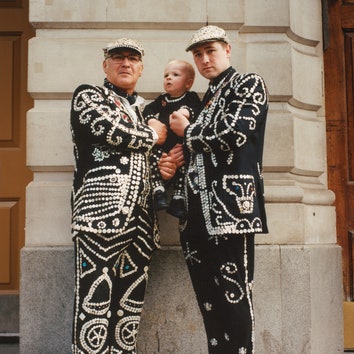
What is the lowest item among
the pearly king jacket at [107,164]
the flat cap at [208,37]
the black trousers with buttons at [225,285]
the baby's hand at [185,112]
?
Answer: the black trousers with buttons at [225,285]

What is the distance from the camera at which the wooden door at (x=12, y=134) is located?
16.7 feet

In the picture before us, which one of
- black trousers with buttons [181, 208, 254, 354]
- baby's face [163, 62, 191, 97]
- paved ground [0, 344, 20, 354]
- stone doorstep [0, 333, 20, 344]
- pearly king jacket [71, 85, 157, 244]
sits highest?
baby's face [163, 62, 191, 97]

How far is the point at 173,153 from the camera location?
370cm

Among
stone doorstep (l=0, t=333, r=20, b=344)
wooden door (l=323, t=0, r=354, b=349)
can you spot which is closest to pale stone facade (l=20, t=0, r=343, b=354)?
wooden door (l=323, t=0, r=354, b=349)

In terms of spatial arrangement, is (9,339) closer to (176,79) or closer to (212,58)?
(176,79)

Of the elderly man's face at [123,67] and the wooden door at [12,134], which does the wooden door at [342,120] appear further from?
the wooden door at [12,134]

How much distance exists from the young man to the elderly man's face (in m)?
0.42

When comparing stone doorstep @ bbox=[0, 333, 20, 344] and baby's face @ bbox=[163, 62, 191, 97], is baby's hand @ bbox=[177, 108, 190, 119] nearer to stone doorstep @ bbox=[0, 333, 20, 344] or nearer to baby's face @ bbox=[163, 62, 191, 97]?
baby's face @ bbox=[163, 62, 191, 97]

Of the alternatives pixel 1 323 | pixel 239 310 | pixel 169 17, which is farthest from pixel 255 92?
pixel 1 323

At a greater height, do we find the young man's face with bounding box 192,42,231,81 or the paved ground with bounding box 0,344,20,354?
the young man's face with bounding box 192,42,231,81

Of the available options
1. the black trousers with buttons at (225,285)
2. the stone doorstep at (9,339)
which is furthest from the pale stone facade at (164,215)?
the black trousers with buttons at (225,285)

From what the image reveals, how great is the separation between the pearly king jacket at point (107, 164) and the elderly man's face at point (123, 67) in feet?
→ 0.41

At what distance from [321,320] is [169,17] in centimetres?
261

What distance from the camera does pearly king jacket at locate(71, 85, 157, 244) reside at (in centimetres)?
344
